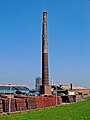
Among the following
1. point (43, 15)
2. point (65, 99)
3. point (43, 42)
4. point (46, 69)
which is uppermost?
point (43, 15)

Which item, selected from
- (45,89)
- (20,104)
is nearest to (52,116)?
(20,104)

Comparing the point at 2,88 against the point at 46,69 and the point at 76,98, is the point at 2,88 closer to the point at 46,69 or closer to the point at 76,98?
the point at 46,69

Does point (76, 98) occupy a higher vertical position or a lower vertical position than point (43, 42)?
lower

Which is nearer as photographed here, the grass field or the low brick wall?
the grass field

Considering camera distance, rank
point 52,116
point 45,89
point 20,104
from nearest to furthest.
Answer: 1. point 52,116
2. point 20,104
3. point 45,89

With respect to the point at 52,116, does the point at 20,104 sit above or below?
above

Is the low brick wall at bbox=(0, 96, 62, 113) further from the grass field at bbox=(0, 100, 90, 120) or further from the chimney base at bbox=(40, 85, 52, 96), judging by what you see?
the chimney base at bbox=(40, 85, 52, 96)

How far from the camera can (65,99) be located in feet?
226

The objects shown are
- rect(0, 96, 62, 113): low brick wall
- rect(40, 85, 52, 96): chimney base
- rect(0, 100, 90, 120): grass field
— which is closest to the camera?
rect(0, 100, 90, 120): grass field

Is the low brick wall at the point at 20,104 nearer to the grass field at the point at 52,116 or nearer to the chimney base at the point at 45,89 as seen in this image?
the grass field at the point at 52,116

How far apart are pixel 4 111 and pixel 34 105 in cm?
909

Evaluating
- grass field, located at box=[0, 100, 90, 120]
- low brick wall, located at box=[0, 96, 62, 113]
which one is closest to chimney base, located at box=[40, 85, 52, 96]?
low brick wall, located at box=[0, 96, 62, 113]

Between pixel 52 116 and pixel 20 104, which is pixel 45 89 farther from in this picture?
pixel 52 116

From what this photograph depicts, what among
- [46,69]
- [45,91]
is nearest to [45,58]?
[46,69]
